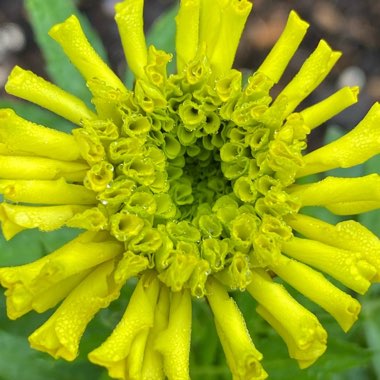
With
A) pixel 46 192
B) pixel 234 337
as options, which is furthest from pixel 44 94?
pixel 234 337

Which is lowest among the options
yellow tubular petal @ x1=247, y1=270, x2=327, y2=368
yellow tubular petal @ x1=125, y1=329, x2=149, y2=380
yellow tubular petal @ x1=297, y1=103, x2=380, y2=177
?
yellow tubular petal @ x1=125, y1=329, x2=149, y2=380

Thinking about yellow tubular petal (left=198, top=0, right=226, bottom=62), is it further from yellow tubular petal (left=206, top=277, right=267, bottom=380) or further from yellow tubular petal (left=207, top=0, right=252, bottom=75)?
yellow tubular petal (left=206, top=277, right=267, bottom=380)

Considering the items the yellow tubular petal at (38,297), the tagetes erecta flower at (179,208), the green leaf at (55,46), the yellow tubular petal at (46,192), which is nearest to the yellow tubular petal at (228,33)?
the tagetes erecta flower at (179,208)

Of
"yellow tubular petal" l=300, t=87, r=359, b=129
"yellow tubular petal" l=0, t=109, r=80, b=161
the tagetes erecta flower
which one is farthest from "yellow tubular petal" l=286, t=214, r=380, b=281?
"yellow tubular petal" l=0, t=109, r=80, b=161

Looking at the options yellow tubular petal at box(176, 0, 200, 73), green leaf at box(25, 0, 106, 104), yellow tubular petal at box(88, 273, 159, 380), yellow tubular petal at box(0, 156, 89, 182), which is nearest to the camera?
yellow tubular petal at box(88, 273, 159, 380)

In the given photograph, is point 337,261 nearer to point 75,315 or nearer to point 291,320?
point 291,320

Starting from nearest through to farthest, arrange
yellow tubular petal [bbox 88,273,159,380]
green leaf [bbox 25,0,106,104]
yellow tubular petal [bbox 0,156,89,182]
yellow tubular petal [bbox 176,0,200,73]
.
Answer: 1. yellow tubular petal [bbox 88,273,159,380]
2. yellow tubular petal [bbox 0,156,89,182]
3. yellow tubular petal [bbox 176,0,200,73]
4. green leaf [bbox 25,0,106,104]

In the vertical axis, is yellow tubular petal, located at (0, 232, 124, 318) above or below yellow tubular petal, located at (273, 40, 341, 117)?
below

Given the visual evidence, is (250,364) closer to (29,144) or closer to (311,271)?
(311,271)
